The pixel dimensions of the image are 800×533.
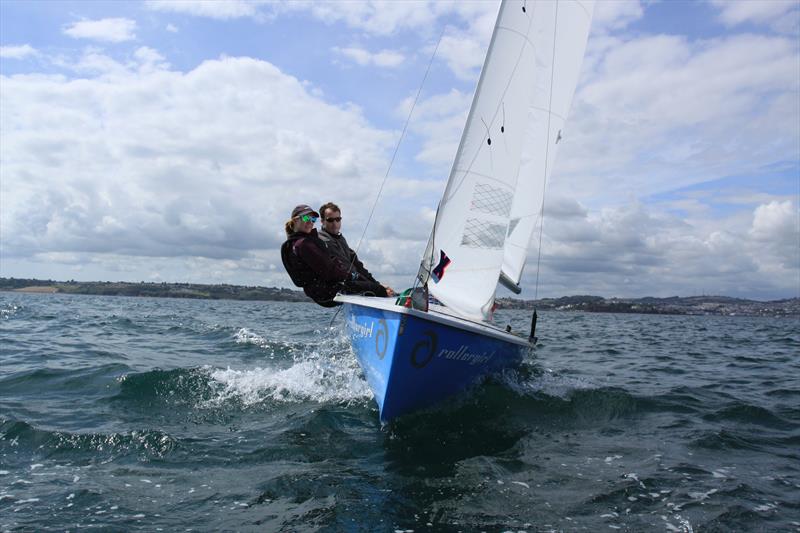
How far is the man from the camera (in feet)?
26.7

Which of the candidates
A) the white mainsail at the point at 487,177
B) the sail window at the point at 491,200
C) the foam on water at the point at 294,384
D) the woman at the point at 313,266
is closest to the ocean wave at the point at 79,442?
the foam on water at the point at 294,384

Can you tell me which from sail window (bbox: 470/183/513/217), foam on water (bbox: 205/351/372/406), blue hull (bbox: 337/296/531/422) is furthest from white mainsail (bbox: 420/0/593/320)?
foam on water (bbox: 205/351/372/406)

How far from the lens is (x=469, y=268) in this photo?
7.09 meters

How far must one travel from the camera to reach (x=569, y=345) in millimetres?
17016

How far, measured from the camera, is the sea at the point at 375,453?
3893 millimetres

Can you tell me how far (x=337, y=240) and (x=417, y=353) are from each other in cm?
339

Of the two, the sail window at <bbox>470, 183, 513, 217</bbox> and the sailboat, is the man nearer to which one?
the sailboat

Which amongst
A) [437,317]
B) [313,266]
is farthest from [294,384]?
[437,317]

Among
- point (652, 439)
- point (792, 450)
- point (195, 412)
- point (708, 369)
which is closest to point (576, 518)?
point (652, 439)

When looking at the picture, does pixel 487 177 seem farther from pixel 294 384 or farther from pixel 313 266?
pixel 294 384

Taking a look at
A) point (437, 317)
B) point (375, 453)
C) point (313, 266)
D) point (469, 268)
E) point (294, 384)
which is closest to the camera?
point (375, 453)

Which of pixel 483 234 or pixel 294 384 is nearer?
pixel 483 234

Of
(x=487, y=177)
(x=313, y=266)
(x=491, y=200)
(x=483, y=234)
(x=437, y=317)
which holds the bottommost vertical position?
(x=437, y=317)

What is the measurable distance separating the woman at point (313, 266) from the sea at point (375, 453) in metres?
1.54
